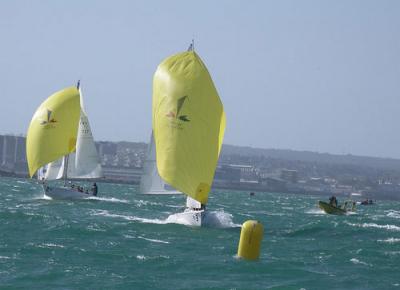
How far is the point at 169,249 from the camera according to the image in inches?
1228

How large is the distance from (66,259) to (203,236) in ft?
28.4

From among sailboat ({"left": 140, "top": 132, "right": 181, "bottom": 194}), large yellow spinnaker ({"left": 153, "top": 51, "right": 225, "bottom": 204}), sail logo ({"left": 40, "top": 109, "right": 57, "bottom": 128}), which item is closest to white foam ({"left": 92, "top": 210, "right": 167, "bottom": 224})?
sailboat ({"left": 140, "top": 132, "right": 181, "bottom": 194})

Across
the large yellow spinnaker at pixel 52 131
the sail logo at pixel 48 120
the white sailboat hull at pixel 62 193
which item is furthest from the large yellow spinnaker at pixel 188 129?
the white sailboat hull at pixel 62 193

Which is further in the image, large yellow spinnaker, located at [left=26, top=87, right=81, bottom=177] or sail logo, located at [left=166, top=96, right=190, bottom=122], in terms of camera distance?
large yellow spinnaker, located at [left=26, top=87, right=81, bottom=177]

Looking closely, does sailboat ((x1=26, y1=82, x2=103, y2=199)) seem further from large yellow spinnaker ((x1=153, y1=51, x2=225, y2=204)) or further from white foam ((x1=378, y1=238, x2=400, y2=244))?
white foam ((x1=378, y1=238, x2=400, y2=244))

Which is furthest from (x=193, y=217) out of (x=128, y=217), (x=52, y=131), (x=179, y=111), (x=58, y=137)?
(x=58, y=137)

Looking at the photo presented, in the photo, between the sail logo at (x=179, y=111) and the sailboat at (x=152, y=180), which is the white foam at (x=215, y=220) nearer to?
the sailboat at (x=152, y=180)

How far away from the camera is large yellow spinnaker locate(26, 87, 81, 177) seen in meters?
53.9

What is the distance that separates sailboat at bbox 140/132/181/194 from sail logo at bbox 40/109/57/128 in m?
12.6

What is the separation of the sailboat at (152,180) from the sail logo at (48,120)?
496 inches

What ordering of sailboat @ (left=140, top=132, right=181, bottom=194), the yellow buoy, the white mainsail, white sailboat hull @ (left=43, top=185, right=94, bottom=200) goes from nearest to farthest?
1. the yellow buoy
2. sailboat @ (left=140, top=132, right=181, bottom=194)
3. white sailboat hull @ (left=43, top=185, right=94, bottom=200)
4. the white mainsail

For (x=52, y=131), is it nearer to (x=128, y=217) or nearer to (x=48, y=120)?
(x=48, y=120)

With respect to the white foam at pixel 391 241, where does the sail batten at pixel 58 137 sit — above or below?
above

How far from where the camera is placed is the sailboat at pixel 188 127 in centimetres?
3684
